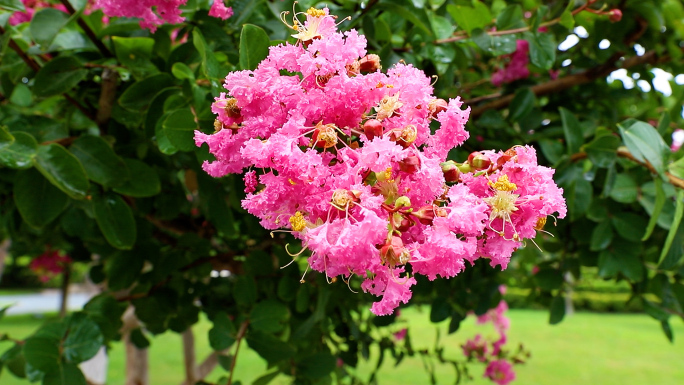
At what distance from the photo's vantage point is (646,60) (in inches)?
60.8

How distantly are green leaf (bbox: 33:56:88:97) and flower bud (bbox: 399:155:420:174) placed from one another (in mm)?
764

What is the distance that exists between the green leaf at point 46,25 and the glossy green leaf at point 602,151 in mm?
1039

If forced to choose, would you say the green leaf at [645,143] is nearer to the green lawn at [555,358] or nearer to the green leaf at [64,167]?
the green leaf at [64,167]

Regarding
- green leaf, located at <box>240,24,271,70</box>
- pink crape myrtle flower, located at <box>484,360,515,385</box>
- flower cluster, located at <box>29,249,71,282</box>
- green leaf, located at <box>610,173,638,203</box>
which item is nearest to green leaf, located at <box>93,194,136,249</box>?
green leaf, located at <box>240,24,271,70</box>


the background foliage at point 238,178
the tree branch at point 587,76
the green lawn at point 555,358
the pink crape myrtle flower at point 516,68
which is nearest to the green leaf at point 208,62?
the background foliage at point 238,178

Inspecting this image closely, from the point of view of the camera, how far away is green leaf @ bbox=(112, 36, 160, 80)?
989 mm

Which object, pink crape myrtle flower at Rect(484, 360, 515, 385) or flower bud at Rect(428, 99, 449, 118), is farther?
pink crape myrtle flower at Rect(484, 360, 515, 385)

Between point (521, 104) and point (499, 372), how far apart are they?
1.75 m

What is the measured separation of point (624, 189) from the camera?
1.22 m

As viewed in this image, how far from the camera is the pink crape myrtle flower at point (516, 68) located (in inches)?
59.7

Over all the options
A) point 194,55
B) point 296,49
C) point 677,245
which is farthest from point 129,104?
point 677,245

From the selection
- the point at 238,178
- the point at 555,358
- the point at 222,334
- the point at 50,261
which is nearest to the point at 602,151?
the point at 238,178

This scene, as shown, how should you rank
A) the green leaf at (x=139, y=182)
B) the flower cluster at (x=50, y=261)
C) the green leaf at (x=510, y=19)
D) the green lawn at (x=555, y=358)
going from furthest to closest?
1. the green lawn at (x=555, y=358)
2. the flower cluster at (x=50, y=261)
3. the green leaf at (x=510, y=19)
4. the green leaf at (x=139, y=182)

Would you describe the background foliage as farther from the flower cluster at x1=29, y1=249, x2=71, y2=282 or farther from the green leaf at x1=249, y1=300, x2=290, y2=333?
the flower cluster at x1=29, y1=249, x2=71, y2=282
